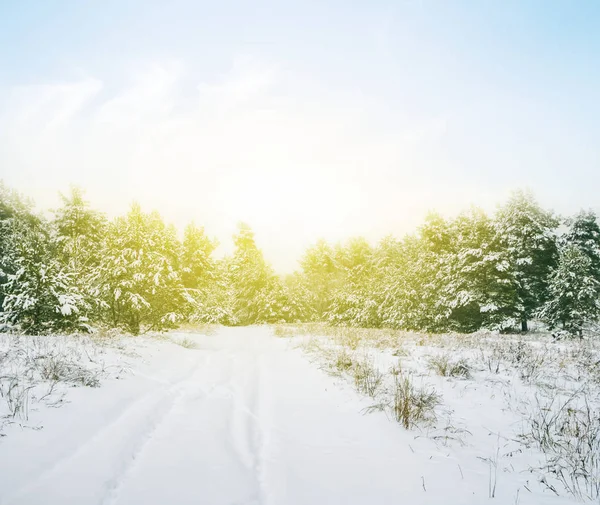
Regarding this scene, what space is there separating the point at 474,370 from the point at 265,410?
5.00 metres

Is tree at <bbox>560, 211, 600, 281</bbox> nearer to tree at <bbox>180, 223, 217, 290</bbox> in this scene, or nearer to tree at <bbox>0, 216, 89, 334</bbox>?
tree at <bbox>180, 223, 217, 290</bbox>

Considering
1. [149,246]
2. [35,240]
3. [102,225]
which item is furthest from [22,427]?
[102,225]

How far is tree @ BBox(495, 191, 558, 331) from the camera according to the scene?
2606 cm

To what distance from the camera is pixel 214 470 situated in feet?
11.0

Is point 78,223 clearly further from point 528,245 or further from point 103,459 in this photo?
point 528,245

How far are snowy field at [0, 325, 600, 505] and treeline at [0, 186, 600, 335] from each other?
3535 mm

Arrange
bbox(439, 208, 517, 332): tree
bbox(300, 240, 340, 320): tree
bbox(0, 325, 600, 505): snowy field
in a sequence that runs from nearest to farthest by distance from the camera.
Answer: bbox(0, 325, 600, 505): snowy field
bbox(439, 208, 517, 332): tree
bbox(300, 240, 340, 320): tree

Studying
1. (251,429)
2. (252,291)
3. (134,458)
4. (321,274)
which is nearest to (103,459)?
(134,458)

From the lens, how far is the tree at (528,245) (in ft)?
85.5

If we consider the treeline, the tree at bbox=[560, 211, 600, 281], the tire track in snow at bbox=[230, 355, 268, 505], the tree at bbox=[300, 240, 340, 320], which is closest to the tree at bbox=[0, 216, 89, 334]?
the treeline

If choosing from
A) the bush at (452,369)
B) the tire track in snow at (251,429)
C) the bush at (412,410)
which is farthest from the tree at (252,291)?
the bush at (412,410)

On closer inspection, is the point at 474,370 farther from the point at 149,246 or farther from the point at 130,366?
the point at 149,246

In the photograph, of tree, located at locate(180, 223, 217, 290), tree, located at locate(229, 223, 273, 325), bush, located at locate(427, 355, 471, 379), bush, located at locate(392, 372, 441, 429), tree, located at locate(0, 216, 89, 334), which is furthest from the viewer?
tree, located at locate(180, 223, 217, 290)

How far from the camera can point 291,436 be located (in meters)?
4.45
